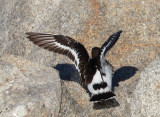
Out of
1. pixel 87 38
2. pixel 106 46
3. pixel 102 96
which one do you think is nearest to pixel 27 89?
pixel 102 96

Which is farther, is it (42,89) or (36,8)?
(36,8)

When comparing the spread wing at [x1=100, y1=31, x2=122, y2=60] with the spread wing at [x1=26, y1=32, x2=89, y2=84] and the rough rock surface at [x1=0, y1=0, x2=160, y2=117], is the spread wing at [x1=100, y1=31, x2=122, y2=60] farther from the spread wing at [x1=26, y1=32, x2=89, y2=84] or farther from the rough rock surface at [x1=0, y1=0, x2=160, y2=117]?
the rough rock surface at [x1=0, y1=0, x2=160, y2=117]

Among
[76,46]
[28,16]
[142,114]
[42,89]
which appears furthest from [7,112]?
[28,16]

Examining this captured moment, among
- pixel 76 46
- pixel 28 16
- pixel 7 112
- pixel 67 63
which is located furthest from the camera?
pixel 28 16

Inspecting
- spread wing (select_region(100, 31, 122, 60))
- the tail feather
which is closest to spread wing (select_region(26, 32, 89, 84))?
spread wing (select_region(100, 31, 122, 60))

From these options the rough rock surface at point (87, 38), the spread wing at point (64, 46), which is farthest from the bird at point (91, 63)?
the rough rock surface at point (87, 38)

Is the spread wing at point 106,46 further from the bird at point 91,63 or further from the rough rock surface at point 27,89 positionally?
the rough rock surface at point 27,89

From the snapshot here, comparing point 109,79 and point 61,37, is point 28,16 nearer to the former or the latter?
point 61,37
